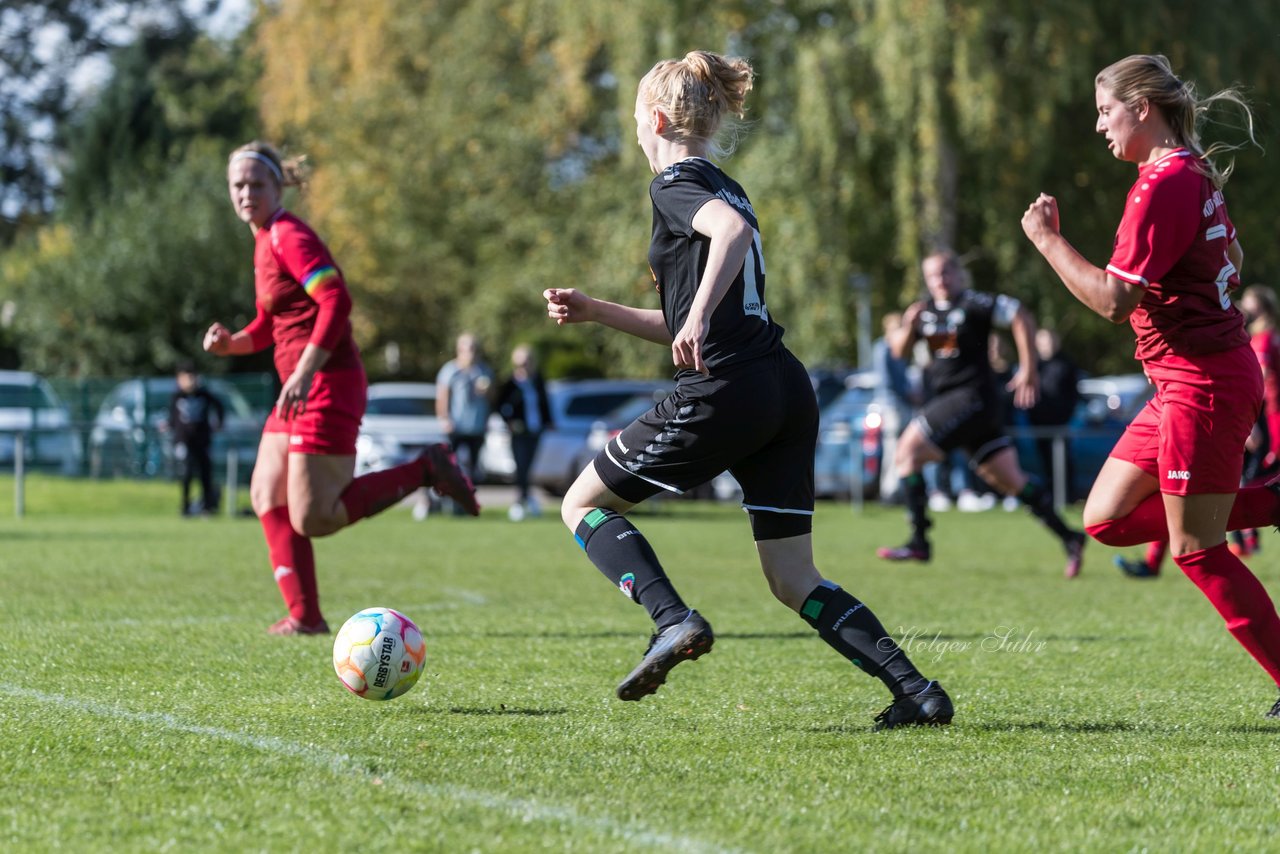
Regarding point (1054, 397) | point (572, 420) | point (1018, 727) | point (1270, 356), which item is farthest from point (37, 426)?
point (1018, 727)

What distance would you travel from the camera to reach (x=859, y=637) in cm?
512

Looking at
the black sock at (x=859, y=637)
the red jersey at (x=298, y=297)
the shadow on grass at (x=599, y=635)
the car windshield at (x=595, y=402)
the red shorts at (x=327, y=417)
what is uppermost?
the red jersey at (x=298, y=297)

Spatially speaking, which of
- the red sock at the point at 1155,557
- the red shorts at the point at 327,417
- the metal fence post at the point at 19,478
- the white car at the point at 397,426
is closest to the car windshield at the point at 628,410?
the white car at the point at 397,426

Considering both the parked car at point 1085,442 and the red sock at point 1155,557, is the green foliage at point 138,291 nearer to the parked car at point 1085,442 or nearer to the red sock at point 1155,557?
the parked car at point 1085,442

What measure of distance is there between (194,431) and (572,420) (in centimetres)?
640

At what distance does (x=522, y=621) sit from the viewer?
27.9 feet

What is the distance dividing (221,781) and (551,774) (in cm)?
84

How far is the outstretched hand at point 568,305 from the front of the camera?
17.0 ft

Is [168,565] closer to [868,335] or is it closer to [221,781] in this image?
[221,781]

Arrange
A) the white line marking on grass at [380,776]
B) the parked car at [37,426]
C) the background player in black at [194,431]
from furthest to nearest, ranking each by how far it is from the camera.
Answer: the parked car at [37,426]
the background player in black at [194,431]
the white line marking on grass at [380,776]


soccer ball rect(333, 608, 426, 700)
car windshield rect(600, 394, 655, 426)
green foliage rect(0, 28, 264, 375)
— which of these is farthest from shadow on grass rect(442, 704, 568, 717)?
green foliage rect(0, 28, 264, 375)

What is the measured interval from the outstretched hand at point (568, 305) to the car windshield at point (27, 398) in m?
22.5

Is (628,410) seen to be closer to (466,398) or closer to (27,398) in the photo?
(466,398)

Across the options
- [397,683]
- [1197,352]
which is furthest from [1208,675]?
[397,683]
